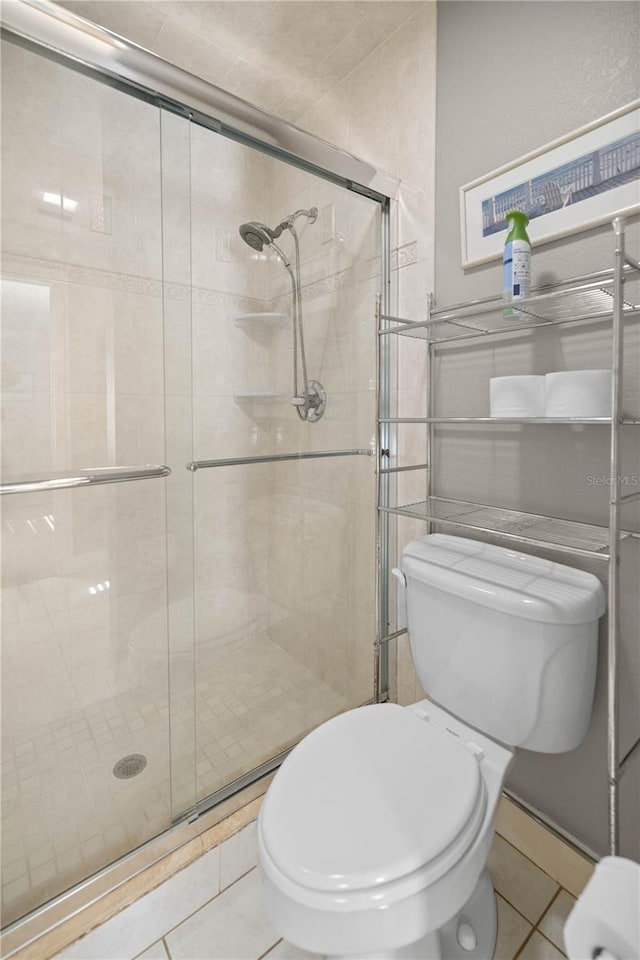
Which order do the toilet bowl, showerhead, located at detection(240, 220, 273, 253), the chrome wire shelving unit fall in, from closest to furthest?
the toilet bowl
the chrome wire shelving unit
showerhead, located at detection(240, 220, 273, 253)

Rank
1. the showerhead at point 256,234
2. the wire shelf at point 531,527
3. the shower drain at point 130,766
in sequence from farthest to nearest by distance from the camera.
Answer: the showerhead at point 256,234, the shower drain at point 130,766, the wire shelf at point 531,527

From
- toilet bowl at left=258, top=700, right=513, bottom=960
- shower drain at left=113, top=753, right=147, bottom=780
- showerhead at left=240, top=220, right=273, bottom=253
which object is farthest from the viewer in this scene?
showerhead at left=240, top=220, right=273, bottom=253

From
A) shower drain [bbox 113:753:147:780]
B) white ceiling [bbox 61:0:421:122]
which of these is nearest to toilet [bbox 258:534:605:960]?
shower drain [bbox 113:753:147:780]

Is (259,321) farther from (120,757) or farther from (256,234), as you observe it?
(120,757)

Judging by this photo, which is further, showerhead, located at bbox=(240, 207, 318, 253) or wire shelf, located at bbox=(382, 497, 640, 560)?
showerhead, located at bbox=(240, 207, 318, 253)

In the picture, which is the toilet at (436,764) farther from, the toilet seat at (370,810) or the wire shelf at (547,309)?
the wire shelf at (547,309)

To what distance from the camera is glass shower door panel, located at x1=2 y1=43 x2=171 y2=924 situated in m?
1.05

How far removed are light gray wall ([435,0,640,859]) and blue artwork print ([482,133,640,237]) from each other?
0.09m

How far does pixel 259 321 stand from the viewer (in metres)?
1.37

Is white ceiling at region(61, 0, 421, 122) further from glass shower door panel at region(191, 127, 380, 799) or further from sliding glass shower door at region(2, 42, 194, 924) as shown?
sliding glass shower door at region(2, 42, 194, 924)

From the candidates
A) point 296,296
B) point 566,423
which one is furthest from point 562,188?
point 296,296

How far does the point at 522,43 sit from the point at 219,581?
63.6 inches

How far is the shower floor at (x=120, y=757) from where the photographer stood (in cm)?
107

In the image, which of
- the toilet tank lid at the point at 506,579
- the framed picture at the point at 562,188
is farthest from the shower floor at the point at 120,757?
the framed picture at the point at 562,188
